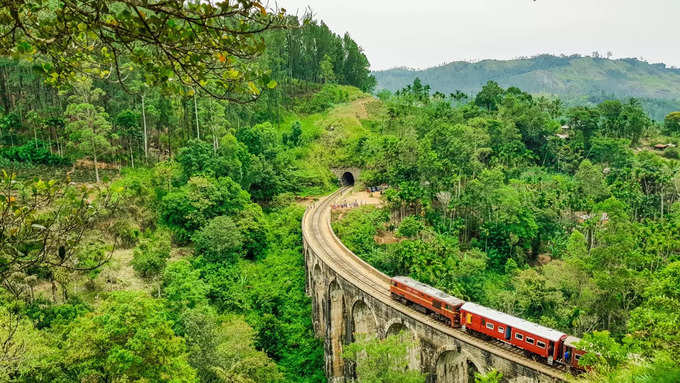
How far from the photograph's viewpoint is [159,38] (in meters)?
5.13

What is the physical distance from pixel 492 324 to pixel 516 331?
1187 millimetres

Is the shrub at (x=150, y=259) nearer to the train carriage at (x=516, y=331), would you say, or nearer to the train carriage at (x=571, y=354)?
the train carriage at (x=516, y=331)

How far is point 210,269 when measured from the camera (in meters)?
34.5

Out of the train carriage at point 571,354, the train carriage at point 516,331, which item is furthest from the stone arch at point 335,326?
the train carriage at point 571,354

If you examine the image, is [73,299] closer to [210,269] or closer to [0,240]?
[210,269]

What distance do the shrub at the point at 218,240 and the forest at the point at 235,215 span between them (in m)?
0.19

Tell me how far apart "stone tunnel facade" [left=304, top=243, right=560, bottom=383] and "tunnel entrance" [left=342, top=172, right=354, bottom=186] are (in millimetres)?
25601

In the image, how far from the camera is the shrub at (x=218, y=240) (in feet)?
116

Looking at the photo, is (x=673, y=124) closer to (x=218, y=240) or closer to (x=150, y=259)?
(x=218, y=240)

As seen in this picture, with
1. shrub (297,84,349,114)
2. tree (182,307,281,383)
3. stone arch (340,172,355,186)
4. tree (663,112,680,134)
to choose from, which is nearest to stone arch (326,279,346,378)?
tree (182,307,281,383)

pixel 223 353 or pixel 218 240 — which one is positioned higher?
pixel 218 240

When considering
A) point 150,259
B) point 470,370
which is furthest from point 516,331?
point 150,259

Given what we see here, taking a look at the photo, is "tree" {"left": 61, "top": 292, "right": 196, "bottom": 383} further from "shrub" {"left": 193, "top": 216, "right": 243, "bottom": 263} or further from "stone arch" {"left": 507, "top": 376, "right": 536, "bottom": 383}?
"shrub" {"left": 193, "top": 216, "right": 243, "bottom": 263}

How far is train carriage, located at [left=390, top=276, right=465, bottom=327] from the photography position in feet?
73.9
